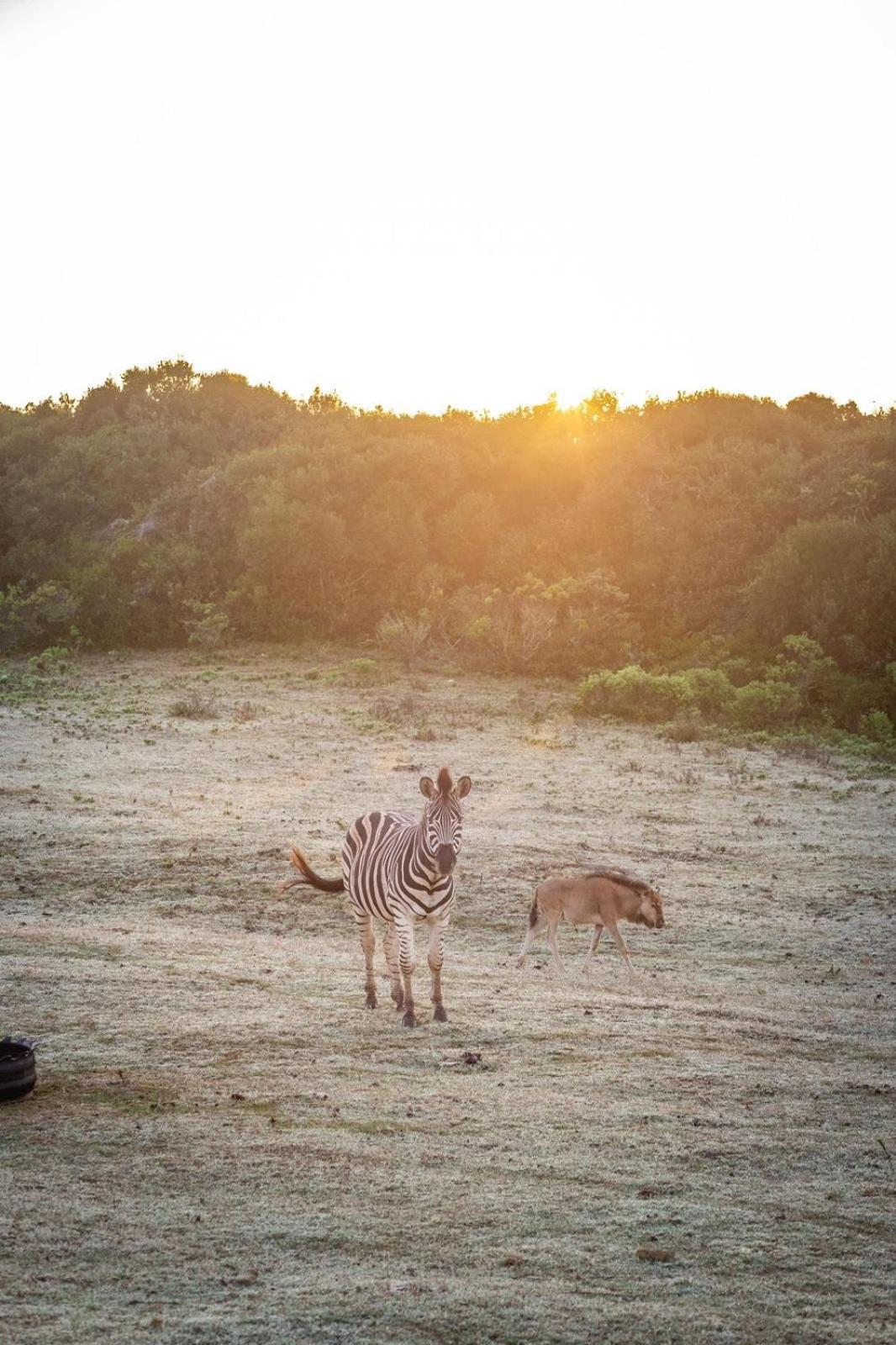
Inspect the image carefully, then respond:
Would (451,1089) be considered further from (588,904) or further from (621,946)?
(588,904)

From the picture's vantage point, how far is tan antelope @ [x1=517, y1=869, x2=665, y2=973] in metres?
12.1

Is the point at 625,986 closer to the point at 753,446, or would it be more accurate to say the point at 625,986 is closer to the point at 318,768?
the point at 318,768

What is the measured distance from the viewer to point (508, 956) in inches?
491

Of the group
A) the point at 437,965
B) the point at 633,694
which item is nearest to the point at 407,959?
the point at 437,965

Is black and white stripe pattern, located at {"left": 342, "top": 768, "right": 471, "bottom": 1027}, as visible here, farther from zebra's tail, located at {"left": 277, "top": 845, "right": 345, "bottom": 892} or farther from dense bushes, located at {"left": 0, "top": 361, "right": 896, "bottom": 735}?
dense bushes, located at {"left": 0, "top": 361, "right": 896, "bottom": 735}

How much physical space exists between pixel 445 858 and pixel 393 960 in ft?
5.74

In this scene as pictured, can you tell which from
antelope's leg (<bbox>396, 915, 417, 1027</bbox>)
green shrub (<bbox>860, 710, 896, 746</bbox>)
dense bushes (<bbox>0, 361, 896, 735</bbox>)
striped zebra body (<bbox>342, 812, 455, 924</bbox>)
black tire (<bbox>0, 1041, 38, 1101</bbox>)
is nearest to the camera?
black tire (<bbox>0, 1041, 38, 1101</bbox>)

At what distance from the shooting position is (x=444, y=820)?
29.9 feet

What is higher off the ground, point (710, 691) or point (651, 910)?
point (710, 691)

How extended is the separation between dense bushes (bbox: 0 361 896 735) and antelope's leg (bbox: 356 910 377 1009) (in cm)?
1779

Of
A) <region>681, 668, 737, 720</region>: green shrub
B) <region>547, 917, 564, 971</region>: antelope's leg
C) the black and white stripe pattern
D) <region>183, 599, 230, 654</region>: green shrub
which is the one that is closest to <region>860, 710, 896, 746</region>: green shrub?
<region>681, 668, 737, 720</region>: green shrub

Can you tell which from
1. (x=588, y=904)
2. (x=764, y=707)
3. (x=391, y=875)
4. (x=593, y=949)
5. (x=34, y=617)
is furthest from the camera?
(x=34, y=617)

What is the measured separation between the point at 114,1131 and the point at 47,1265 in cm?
161

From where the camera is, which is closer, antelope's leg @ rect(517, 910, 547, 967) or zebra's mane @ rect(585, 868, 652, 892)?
antelope's leg @ rect(517, 910, 547, 967)
